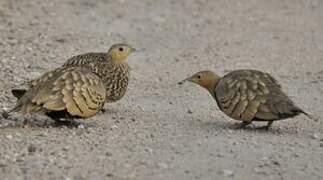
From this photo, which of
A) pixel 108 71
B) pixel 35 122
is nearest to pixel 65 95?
pixel 35 122

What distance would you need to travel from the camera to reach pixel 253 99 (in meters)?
8.95

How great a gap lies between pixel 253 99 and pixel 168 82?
3.03m

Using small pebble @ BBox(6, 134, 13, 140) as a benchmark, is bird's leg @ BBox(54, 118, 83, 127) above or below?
above

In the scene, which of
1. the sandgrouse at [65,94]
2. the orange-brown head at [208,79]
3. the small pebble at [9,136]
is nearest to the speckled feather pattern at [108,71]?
the sandgrouse at [65,94]

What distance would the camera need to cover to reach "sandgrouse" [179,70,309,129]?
888 centimetres

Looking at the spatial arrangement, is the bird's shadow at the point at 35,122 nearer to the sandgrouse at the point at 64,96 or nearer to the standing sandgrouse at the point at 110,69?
the sandgrouse at the point at 64,96

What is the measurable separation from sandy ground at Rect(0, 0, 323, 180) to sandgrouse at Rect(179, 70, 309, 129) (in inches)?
7.6

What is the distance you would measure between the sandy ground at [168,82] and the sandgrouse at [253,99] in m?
0.19

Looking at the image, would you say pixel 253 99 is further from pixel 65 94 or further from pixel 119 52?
pixel 119 52

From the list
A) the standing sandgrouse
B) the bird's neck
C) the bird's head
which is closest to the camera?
the bird's neck

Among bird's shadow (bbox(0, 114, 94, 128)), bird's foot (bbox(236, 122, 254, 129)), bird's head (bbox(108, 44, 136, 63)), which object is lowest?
bird's shadow (bbox(0, 114, 94, 128))

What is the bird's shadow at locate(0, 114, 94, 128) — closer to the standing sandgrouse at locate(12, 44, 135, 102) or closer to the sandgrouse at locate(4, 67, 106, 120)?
the sandgrouse at locate(4, 67, 106, 120)

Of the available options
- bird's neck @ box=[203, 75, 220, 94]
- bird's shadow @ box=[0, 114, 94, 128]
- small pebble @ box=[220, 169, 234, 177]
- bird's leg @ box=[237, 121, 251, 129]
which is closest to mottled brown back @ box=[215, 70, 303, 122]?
bird's leg @ box=[237, 121, 251, 129]

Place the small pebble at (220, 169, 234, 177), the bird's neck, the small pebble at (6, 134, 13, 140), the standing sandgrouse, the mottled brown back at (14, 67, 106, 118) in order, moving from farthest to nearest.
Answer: the standing sandgrouse < the bird's neck < the mottled brown back at (14, 67, 106, 118) < the small pebble at (6, 134, 13, 140) < the small pebble at (220, 169, 234, 177)
